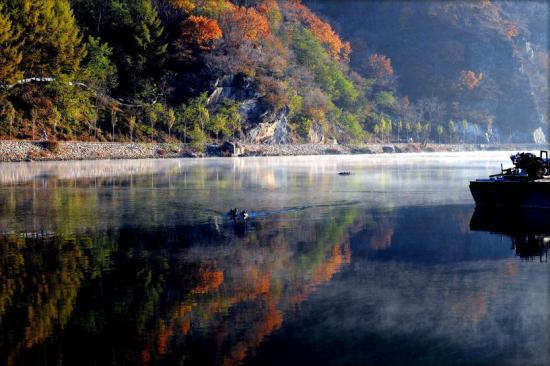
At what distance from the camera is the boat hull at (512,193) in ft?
104

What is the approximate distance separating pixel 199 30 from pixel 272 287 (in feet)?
363

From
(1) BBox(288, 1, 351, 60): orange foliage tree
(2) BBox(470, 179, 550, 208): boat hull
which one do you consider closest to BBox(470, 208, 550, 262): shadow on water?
(2) BBox(470, 179, 550, 208): boat hull

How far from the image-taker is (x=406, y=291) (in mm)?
15047

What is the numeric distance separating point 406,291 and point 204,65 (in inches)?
4348

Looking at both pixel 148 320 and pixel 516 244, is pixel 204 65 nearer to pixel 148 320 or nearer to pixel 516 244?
pixel 516 244

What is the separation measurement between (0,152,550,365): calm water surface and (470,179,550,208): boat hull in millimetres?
3167

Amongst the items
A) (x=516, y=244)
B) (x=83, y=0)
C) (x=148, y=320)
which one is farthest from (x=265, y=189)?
(x=83, y=0)

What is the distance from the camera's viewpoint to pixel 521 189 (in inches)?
1277

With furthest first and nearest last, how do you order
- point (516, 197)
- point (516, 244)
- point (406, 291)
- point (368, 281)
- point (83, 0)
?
point (83, 0)
point (516, 197)
point (516, 244)
point (368, 281)
point (406, 291)

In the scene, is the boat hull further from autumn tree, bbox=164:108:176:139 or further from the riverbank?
autumn tree, bbox=164:108:176:139

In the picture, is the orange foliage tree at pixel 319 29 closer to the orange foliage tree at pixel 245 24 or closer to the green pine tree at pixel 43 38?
the orange foliage tree at pixel 245 24

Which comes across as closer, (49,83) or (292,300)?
(292,300)

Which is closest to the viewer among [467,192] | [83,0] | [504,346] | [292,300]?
[504,346]

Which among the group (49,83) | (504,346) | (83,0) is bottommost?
(504,346)
